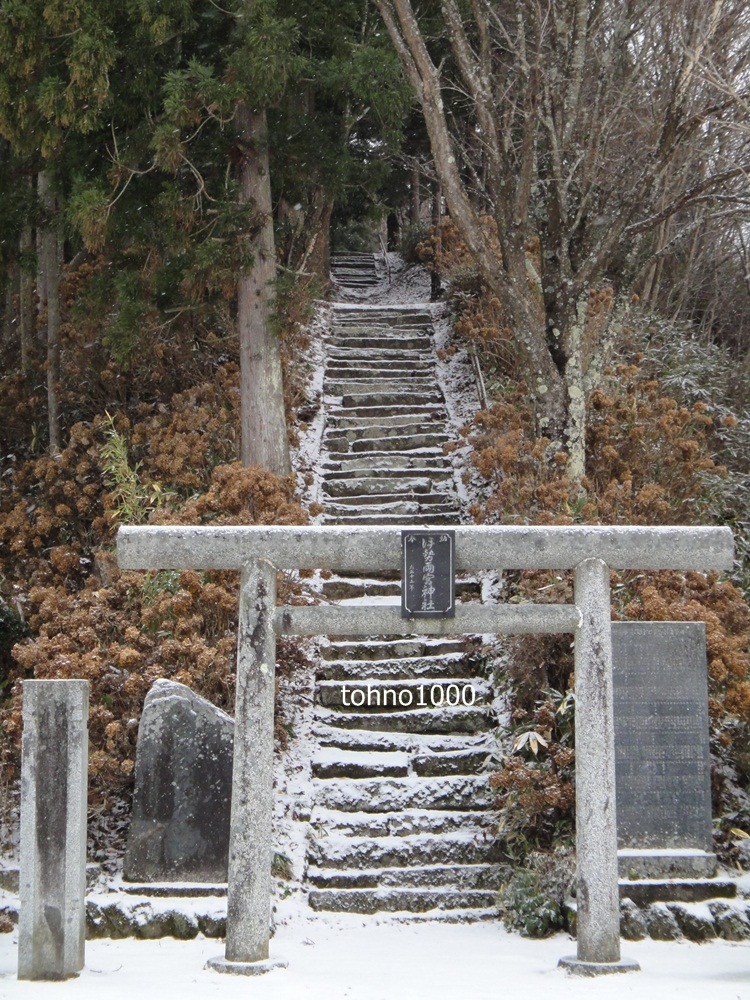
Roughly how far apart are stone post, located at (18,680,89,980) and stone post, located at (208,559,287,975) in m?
0.79

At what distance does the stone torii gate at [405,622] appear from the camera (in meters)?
5.67

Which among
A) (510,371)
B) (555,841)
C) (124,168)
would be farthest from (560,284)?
(555,841)

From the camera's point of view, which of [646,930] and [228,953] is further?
[646,930]

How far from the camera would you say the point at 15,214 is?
1048 cm

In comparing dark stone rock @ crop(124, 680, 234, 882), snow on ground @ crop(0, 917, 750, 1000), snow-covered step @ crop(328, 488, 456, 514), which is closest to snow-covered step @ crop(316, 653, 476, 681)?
dark stone rock @ crop(124, 680, 234, 882)

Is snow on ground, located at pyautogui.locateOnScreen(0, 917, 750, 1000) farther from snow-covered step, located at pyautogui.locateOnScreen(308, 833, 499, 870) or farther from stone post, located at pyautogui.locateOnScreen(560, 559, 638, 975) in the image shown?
snow-covered step, located at pyautogui.locateOnScreen(308, 833, 499, 870)

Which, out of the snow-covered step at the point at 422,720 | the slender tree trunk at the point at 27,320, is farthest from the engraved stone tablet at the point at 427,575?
the slender tree trunk at the point at 27,320

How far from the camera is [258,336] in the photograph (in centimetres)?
1012

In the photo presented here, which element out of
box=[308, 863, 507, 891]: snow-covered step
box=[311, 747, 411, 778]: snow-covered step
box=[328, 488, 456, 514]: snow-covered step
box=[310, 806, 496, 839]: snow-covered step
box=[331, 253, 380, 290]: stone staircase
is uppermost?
box=[331, 253, 380, 290]: stone staircase

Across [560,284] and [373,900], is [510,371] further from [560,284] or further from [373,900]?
[373,900]

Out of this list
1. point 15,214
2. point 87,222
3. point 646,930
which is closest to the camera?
point 646,930

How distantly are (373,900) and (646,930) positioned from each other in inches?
68.3

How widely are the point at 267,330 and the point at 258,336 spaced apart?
0.11 m

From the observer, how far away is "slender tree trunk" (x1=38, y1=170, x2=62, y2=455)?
10.9 metres
